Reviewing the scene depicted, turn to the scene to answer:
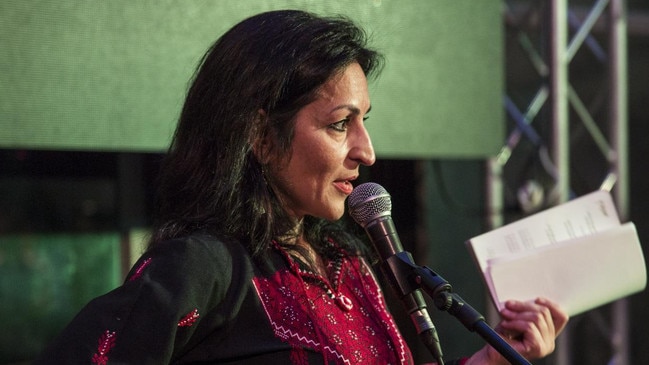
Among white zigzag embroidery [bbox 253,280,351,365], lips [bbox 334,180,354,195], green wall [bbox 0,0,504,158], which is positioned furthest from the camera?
green wall [bbox 0,0,504,158]

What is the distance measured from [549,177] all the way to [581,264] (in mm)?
1402

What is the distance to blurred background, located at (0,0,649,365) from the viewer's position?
7.58 feet

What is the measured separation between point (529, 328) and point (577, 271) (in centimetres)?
23

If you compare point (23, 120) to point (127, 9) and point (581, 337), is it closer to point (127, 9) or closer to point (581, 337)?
point (127, 9)

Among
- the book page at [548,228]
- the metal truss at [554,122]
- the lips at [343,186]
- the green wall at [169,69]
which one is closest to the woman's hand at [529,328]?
the book page at [548,228]

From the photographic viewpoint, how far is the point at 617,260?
1967mm

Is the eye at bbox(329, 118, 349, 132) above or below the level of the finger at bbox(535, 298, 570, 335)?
above

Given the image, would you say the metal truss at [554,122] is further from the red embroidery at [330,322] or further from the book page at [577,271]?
the red embroidery at [330,322]

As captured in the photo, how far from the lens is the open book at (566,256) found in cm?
183

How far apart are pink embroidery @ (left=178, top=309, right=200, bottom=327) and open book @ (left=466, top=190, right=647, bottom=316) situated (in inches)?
26.1

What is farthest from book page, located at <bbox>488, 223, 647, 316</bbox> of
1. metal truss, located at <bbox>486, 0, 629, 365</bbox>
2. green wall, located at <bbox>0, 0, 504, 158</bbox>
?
metal truss, located at <bbox>486, 0, 629, 365</bbox>

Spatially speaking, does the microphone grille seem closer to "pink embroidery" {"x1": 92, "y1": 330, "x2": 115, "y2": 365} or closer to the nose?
the nose

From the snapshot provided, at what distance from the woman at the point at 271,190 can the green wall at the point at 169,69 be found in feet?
2.42

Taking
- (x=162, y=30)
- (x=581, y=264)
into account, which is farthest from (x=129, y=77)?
(x=581, y=264)
